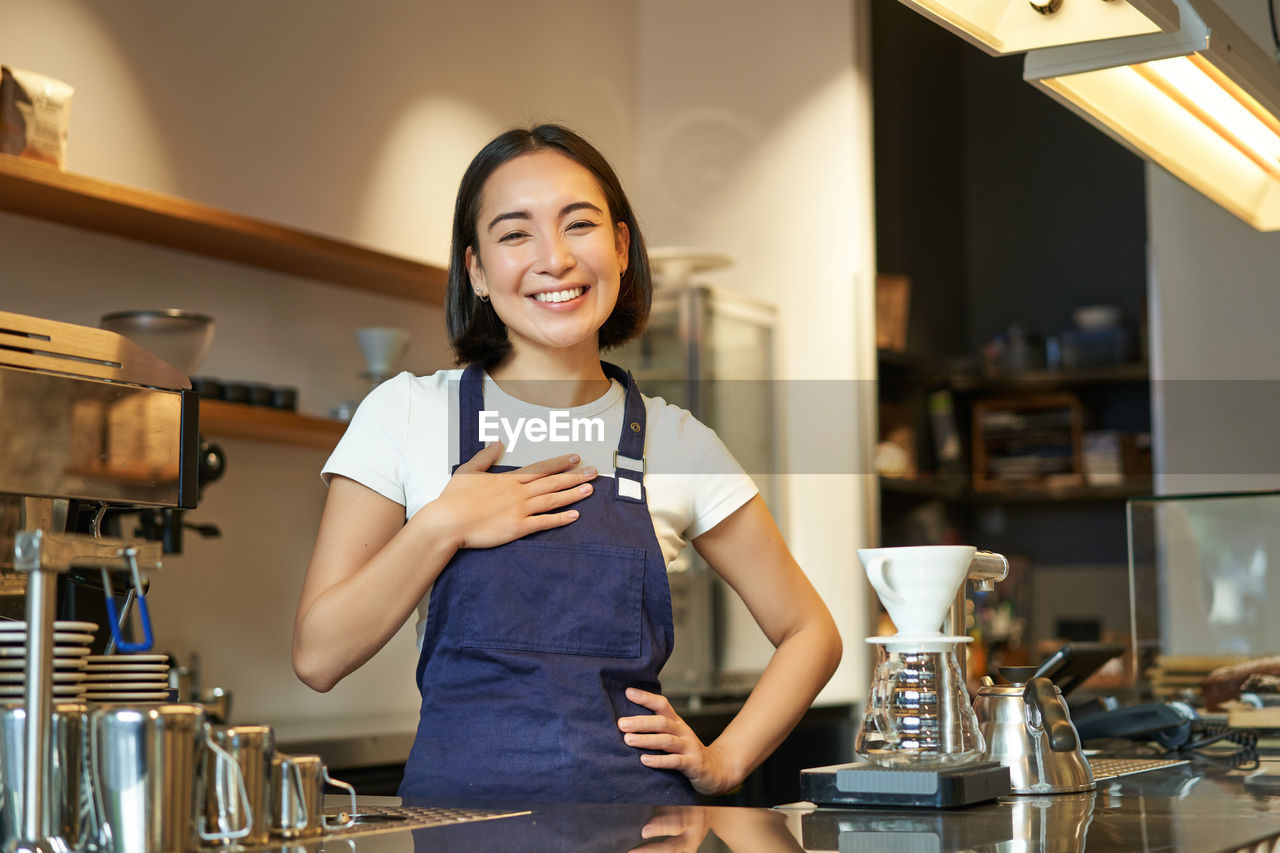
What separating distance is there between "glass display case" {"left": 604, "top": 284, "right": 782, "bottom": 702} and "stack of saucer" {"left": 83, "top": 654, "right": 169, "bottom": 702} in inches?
109

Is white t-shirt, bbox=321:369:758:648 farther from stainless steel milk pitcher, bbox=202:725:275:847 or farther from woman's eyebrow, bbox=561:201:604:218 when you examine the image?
stainless steel milk pitcher, bbox=202:725:275:847

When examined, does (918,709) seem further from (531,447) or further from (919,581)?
(531,447)

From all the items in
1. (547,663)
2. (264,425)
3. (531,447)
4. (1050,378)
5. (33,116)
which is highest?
(33,116)

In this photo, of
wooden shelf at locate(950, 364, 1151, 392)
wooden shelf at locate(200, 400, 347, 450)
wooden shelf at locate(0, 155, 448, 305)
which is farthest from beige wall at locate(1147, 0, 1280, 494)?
wooden shelf at locate(200, 400, 347, 450)

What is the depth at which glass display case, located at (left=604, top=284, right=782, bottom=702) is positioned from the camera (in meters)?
4.03

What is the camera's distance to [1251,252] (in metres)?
4.01

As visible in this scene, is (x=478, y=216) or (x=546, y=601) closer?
(x=546, y=601)

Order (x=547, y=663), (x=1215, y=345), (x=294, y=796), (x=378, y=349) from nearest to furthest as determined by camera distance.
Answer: (x=294, y=796), (x=547, y=663), (x=378, y=349), (x=1215, y=345)

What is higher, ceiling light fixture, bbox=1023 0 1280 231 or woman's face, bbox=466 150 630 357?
ceiling light fixture, bbox=1023 0 1280 231

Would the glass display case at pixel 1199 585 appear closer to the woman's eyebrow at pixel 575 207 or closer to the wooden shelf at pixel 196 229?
the woman's eyebrow at pixel 575 207

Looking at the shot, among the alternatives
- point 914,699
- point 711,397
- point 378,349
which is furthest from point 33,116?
point 711,397

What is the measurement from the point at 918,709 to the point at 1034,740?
0.61 ft

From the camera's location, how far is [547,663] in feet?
4.58

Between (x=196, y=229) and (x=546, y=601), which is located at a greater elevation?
(x=196, y=229)
